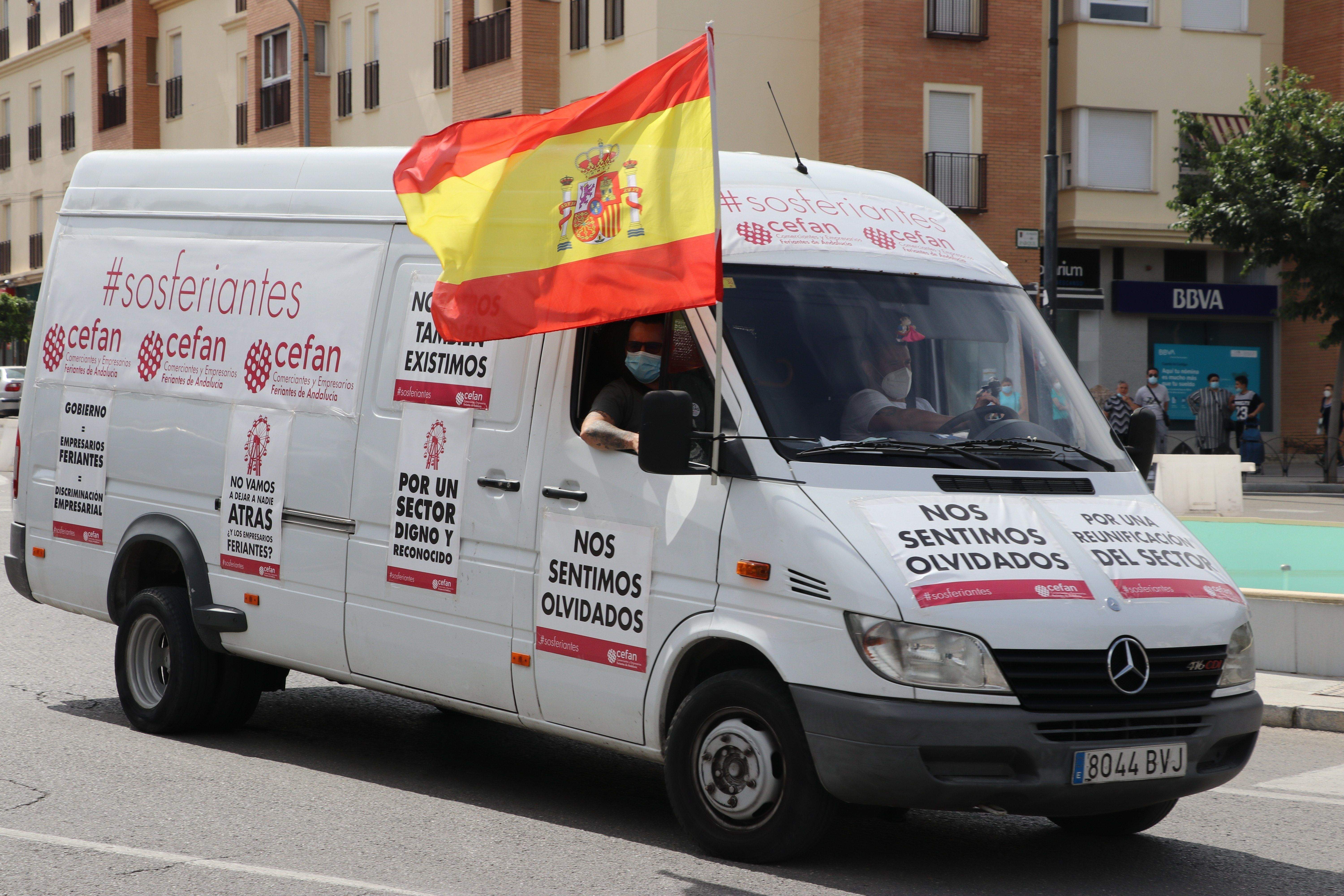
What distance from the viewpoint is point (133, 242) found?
26.7 ft

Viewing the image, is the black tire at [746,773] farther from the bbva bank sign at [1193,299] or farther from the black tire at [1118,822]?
the bbva bank sign at [1193,299]

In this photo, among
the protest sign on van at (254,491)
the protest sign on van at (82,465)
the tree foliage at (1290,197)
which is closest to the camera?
the protest sign on van at (254,491)

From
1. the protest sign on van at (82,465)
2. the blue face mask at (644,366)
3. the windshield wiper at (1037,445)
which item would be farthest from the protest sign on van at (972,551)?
the protest sign on van at (82,465)

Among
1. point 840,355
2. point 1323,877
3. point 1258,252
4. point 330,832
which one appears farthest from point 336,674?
point 1258,252

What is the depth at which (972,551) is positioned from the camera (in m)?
5.18

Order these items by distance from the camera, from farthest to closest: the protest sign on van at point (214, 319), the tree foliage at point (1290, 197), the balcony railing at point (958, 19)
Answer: the balcony railing at point (958, 19)
the tree foliage at point (1290, 197)
the protest sign on van at point (214, 319)

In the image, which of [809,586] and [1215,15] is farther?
[1215,15]

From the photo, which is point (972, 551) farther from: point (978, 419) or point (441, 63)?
point (441, 63)

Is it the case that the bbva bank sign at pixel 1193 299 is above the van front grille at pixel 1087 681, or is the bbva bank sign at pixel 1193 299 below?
above

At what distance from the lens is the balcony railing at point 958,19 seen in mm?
30734

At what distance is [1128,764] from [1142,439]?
Result: 194cm

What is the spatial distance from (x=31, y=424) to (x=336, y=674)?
270 centimetres

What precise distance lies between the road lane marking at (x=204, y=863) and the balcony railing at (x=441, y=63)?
29.9 meters

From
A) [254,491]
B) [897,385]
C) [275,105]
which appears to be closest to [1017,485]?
[897,385]
